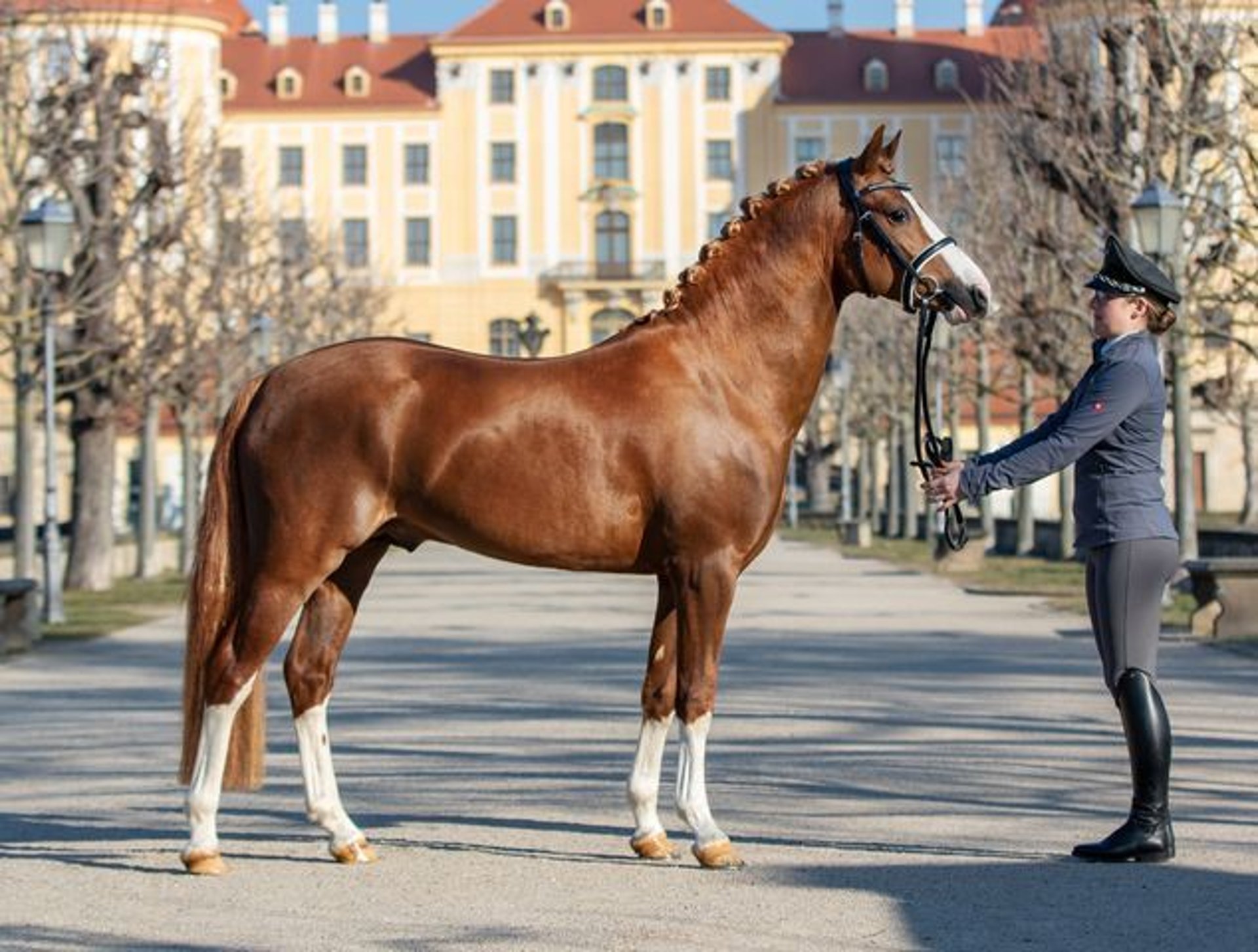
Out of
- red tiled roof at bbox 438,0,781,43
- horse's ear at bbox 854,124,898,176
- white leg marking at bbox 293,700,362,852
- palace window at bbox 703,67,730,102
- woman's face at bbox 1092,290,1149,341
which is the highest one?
red tiled roof at bbox 438,0,781,43

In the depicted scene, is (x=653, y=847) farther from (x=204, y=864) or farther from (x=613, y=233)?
(x=613, y=233)

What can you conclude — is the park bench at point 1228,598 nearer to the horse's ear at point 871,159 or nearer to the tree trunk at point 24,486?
the tree trunk at point 24,486

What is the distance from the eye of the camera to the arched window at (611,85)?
113 m

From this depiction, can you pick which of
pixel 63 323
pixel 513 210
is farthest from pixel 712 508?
pixel 513 210

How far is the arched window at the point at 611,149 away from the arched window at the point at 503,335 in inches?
300

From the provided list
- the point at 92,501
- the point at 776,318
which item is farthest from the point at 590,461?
the point at 92,501

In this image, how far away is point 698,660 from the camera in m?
9.23

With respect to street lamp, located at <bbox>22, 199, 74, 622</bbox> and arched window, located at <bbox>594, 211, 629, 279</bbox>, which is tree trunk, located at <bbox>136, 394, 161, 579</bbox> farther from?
arched window, located at <bbox>594, 211, 629, 279</bbox>

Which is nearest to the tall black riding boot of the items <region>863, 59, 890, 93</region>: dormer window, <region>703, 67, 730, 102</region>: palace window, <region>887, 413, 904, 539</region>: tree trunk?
<region>887, 413, 904, 539</region>: tree trunk

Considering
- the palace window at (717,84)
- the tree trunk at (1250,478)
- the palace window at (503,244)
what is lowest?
the tree trunk at (1250,478)

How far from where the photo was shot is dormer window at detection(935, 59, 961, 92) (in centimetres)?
11319

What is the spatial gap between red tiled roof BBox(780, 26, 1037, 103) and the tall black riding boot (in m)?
104

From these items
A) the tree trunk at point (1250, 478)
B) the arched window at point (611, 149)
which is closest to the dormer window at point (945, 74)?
the arched window at point (611, 149)

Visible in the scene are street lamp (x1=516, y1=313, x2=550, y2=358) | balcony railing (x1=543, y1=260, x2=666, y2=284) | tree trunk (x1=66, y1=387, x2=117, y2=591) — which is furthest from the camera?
balcony railing (x1=543, y1=260, x2=666, y2=284)
